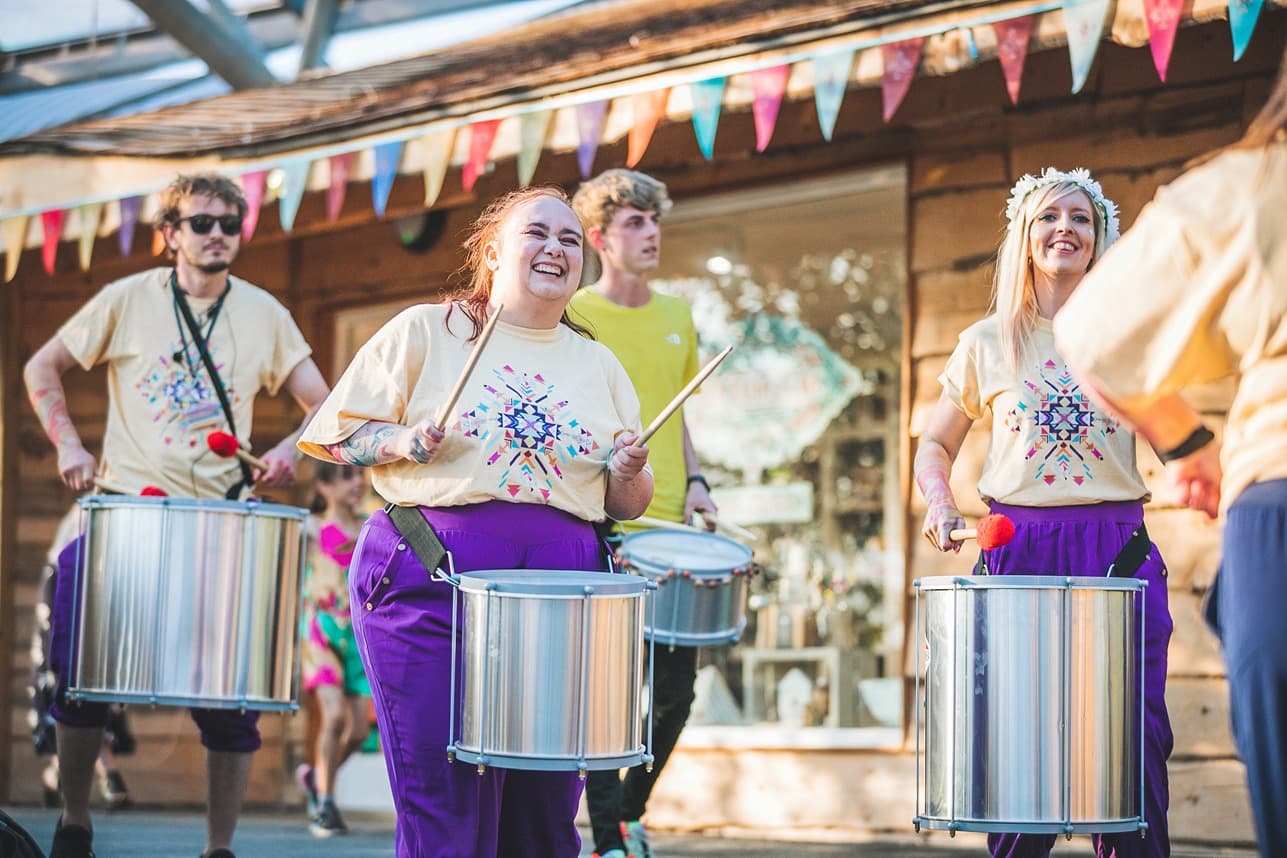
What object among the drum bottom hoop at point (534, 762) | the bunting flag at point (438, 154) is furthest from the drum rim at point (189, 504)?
the bunting flag at point (438, 154)

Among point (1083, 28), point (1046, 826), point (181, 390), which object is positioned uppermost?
point (1083, 28)

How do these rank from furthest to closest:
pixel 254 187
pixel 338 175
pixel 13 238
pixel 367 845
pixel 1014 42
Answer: pixel 13 238
pixel 254 187
pixel 338 175
pixel 367 845
pixel 1014 42

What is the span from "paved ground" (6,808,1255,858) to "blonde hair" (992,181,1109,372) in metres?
2.51

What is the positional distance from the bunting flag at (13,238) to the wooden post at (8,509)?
49.2 inches

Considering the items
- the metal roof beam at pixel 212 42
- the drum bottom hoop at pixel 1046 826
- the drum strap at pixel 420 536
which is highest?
the metal roof beam at pixel 212 42

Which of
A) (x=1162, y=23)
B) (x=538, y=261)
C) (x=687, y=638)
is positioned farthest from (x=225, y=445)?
(x=1162, y=23)

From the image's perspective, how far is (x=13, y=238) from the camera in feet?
26.2

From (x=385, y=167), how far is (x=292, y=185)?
50 cm

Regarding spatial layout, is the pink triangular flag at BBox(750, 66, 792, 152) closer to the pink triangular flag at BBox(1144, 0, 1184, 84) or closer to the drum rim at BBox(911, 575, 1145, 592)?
the pink triangular flag at BBox(1144, 0, 1184, 84)

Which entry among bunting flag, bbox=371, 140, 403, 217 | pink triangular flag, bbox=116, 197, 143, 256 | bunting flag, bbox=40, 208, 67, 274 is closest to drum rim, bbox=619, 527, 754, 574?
bunting flag, bbox=371, 140, 403, 217

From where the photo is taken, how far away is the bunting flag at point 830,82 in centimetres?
582

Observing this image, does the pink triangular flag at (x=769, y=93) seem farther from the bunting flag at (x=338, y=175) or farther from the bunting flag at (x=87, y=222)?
the bunting flag at (x=87, y=222)

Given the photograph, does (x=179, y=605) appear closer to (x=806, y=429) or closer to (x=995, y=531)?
(x=995, y=531)

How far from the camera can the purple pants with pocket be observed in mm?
4797
